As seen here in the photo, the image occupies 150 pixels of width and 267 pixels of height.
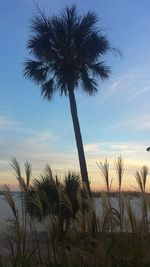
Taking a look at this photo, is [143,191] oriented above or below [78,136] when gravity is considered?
below

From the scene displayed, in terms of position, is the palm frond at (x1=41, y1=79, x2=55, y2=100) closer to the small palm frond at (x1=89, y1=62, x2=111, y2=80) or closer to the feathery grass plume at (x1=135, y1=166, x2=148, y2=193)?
the small palm frond at (x1=89, y1=62, x2=111, y2=80)

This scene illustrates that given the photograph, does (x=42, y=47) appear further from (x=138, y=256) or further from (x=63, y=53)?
(x=138, y=256)

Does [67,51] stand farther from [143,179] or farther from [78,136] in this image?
[143,179]

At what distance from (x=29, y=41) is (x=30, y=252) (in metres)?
19.6

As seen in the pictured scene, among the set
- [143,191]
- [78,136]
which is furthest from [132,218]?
[78,136]

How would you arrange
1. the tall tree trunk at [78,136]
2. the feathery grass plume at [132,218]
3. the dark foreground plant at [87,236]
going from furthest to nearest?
the tall tree trunk at [78,136]
the feathery grass plume at [132,218]
the dark foreground plant at [87,236]

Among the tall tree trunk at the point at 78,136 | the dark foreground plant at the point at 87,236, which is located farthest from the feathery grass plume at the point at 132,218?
the tall tree trunk at the point at 78,136

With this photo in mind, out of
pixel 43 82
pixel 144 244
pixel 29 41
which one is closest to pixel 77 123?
pixel 43 82

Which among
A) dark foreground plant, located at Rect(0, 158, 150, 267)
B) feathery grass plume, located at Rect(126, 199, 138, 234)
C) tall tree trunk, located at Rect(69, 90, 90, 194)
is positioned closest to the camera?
dark foreground plant, located at Rect(0, 158, 150, 267)

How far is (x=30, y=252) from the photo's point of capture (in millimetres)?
7129

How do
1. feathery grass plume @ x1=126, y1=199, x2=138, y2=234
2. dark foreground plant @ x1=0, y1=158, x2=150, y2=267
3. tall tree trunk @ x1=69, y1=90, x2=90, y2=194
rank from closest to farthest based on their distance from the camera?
dark foreground plant @ x1=0, y1=158, x2=150, y2=267
feathery grass plume @ x1=126, y1=199, x2=138, y2=234
tall tree trunk @ x1=69, y1=90, x2=90, y2=194

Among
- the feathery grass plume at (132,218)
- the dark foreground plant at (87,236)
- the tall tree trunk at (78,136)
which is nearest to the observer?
the dark foreground plant at (87,236)

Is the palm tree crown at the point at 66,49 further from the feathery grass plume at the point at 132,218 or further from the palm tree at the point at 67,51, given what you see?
the feathery grass plume at the point at 132,218

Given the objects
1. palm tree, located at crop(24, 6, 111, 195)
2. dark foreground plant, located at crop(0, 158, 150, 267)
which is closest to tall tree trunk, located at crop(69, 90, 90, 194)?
palm tree, located at crop(24, 6, 111, 195)
